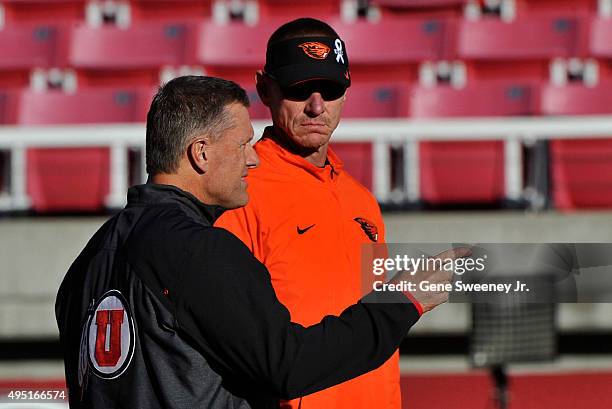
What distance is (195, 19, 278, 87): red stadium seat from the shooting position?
22.2ft

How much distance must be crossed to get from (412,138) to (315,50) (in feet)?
7.94

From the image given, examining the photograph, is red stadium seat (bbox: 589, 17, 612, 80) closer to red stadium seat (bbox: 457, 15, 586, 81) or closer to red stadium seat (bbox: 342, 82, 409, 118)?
red stadium seat (bbox: 457, 15, 586, 81)

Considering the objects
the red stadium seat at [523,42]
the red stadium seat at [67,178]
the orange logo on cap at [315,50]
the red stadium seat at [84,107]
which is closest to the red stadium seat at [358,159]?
the red stadium seat at [67,178]

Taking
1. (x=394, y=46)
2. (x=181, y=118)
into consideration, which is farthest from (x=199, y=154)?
(x=394, y=46)

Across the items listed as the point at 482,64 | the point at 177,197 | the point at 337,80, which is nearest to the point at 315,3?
the point at 482,64

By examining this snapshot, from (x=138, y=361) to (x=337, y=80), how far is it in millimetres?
1007

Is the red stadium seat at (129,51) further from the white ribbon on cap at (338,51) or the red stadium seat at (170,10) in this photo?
the white ribbon on cap at (338,51)

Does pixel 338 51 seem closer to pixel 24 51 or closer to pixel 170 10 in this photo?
pixel 24 51

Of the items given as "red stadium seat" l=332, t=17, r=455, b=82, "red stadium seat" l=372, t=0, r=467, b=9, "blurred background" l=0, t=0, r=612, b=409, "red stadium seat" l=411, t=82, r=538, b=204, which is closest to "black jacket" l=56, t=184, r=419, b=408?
"blurred background" l=0, t=0, r=612, b=409

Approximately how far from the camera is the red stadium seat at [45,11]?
7.68 m

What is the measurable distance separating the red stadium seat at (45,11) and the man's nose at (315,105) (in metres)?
5.43

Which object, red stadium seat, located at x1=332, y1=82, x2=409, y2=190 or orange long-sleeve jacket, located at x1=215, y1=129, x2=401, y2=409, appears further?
red stadium seat, located at x1=332, y1=82, x2=409, y2=190

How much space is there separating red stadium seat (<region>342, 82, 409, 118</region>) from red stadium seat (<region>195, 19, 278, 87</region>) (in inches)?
33.7

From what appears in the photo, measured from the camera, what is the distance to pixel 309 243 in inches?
96.1
